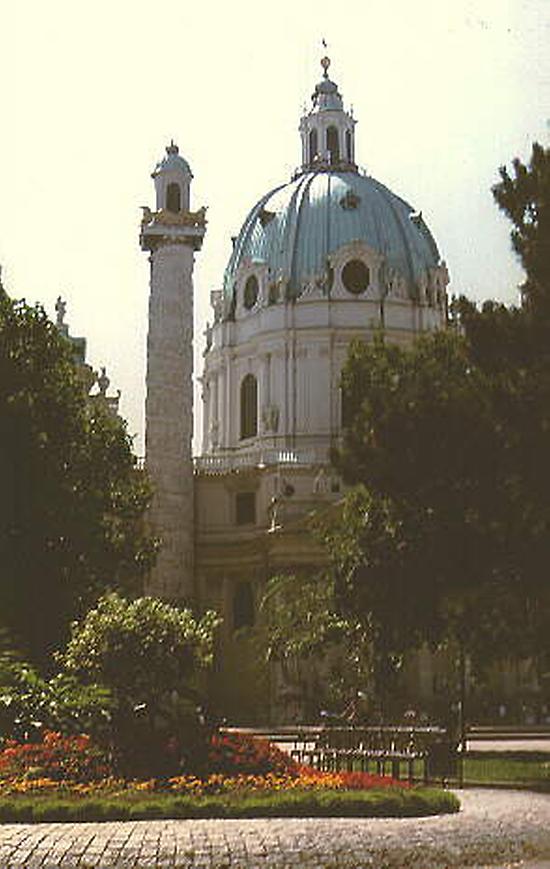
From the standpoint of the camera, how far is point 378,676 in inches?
1804

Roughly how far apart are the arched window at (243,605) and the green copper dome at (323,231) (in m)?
18.8

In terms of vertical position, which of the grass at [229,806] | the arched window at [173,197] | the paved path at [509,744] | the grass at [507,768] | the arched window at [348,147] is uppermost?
the arched window at [348,147]

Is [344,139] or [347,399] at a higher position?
[344,139]

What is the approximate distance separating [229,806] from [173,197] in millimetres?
56822

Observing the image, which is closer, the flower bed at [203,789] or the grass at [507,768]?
the flower bed at [203,789]

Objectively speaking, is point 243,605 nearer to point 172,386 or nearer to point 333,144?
point 172,386

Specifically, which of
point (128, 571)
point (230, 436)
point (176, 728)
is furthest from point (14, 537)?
point (230, 436)

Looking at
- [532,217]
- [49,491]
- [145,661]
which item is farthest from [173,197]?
[145,661]

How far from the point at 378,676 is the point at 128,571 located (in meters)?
9.34

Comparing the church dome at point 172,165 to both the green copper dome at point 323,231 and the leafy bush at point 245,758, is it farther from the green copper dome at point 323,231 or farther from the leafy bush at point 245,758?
the leafy bush at point 245,758

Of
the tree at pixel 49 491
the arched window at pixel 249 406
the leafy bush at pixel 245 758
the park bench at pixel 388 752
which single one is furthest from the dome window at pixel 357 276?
the leafy bush at pixel 245 758

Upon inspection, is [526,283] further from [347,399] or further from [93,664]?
[93,664]

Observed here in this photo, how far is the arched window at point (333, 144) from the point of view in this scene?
92.6 meters

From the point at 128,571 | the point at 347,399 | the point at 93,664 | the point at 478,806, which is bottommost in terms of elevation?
the point at 478,806
